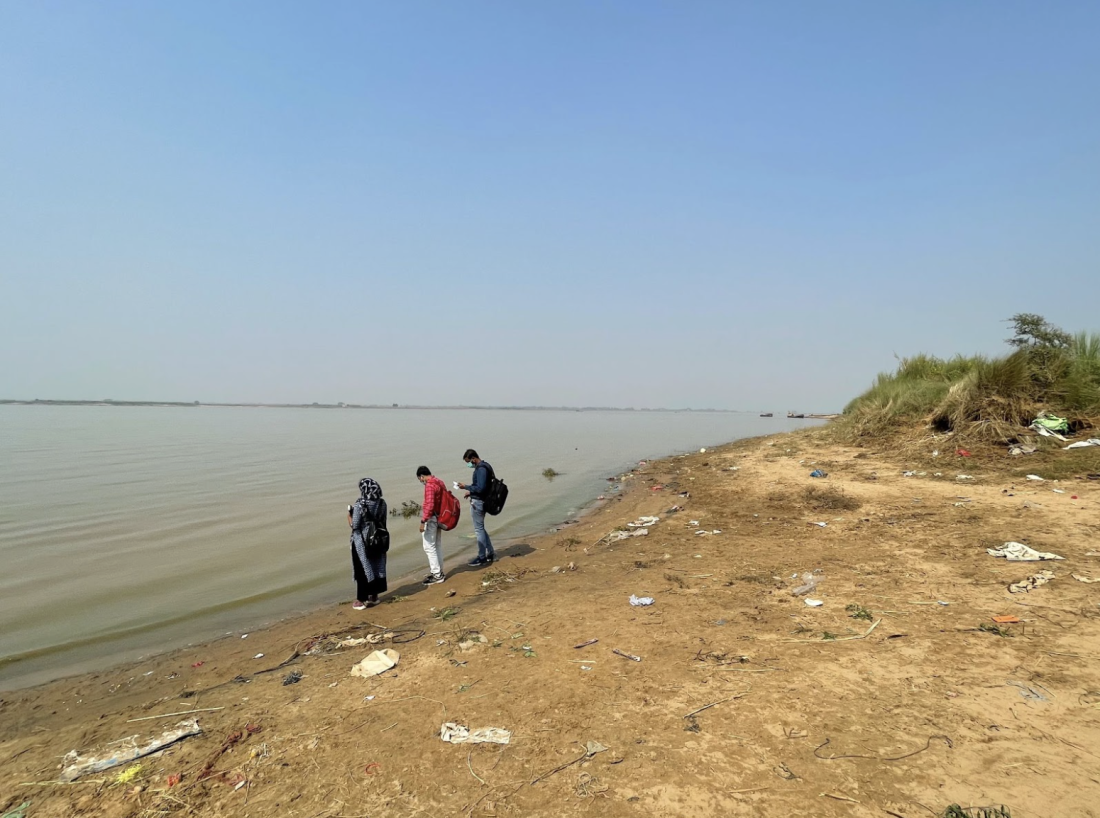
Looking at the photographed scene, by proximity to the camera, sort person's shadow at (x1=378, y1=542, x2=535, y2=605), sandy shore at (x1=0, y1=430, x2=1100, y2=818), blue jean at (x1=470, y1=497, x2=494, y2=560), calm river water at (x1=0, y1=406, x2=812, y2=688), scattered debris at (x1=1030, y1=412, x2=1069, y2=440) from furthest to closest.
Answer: scattered debris at (x1=1030, y1=412, x2=1069, y2=440)
blue jean at (x1=470, y1=497, x2=494, y2=560)
person's shadow at (x1=378, y1=542, x2=535, y2=605)
calm river water at (x1=0, y1=406, x2=812, y2=688)
sandy shore at (x1=0, y1=430, x2=1100, y2=818)

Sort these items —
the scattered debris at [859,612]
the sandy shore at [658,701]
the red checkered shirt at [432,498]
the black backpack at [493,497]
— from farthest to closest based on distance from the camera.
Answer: the black backpack at [493,497], the red checkered shirt at [432,498], the scattered debris at [859,612], the sandy shore at [658,701]

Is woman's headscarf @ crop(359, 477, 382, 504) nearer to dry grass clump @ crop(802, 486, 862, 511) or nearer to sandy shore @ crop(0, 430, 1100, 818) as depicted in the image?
sandy shore @ crop(0, 430, 1100, 818)

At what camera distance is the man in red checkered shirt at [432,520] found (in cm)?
835

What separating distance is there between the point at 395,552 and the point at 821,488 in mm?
10012

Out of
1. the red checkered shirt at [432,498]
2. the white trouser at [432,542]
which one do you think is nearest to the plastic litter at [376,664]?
the red checkered shirt at [432,498]

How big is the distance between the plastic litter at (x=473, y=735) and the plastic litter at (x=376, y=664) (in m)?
1.42

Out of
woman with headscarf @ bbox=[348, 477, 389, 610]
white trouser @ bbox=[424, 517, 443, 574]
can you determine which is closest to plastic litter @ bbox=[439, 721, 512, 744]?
woman with headscarf @ bbox=[348, 477, 389, 610]

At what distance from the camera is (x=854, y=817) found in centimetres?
272

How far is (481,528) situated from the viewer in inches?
372

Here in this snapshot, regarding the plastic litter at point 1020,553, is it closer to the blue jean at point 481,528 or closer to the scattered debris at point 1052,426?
the blue jean at point 481,528

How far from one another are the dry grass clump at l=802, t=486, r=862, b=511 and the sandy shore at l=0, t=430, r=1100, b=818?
2.36 m

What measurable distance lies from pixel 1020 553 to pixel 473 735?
7000mm

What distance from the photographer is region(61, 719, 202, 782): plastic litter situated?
3.73 meters

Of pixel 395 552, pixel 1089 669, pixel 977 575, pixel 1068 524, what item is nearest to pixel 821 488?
pixel 1068 524
